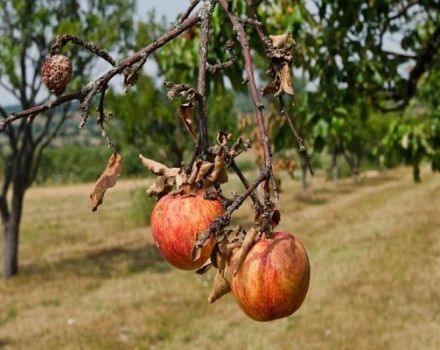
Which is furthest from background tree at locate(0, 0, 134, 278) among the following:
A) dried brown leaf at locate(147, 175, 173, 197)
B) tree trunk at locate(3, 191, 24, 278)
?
dried brown leaf at locate(147, 175, 173, 197)

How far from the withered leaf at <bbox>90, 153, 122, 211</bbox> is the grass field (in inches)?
332

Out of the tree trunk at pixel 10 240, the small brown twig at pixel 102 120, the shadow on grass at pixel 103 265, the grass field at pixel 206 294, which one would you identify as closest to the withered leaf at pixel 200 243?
the small brown twig at pixel 102 120

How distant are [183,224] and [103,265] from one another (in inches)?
613

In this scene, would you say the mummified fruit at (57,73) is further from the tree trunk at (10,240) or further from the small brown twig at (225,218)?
the tree trunk at (10,240)

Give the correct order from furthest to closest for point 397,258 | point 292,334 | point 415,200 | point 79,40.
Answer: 1. point 415,200
2. point 397,258
3. point 292,334
4. point 79,40

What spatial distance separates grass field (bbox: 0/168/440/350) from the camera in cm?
967

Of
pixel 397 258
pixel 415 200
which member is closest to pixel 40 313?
pixel 397 258

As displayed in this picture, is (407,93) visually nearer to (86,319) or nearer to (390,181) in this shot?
(86,319)

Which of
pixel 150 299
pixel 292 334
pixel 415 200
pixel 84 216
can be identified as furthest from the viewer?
pixel 84 216

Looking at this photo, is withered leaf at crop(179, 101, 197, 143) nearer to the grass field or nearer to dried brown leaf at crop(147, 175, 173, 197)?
dried brown leaf at crop(147, 175, 173, 197)

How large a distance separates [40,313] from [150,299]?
2.09 m

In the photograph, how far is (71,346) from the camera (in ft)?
31.9

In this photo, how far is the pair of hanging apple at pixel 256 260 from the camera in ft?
3.42

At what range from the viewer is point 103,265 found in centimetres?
1623
